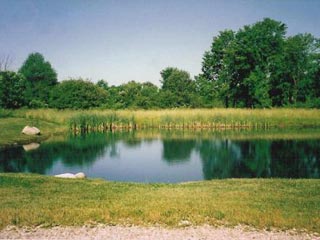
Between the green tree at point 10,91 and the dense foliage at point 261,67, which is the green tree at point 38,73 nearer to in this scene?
the green tree at point 10,91

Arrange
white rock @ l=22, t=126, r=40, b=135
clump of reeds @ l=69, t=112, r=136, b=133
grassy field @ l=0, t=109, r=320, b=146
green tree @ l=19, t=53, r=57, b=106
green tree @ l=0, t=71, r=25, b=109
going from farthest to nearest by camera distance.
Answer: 1. green tree @ l=19, t=53, r=57, b=106
2. green tree @ l=0, t=71, r=25, b=109
3. grassy field @ l=0, t=109, r=320, b=146
4. clump of reeds @ l=69, t=112, r=136, b=133
5. white rock @ l=22, t=126, r=40, b=135

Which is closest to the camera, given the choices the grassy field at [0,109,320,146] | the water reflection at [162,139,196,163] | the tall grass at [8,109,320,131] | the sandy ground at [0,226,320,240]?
the sandy ground at [0,226,320,240]

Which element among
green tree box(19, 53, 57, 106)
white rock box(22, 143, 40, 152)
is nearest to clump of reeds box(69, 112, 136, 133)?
white rock box(22, 143, 40, 152)

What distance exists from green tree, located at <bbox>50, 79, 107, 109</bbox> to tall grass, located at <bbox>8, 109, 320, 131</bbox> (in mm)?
15590

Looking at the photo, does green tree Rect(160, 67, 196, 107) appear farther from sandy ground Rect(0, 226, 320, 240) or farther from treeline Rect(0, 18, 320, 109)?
sandy ground Rect(0, 226, 320, 240)

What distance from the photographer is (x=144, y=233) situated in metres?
8.11

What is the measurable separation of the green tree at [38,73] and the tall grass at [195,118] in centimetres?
3614

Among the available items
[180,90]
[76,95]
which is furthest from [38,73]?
[180,90]

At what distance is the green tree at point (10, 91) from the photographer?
52.1m

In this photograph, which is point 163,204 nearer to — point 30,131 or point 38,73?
point 30,131

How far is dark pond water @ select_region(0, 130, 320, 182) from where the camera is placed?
62.7 feet

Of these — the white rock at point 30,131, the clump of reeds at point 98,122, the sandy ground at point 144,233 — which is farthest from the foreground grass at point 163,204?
the clump of reeds at point 98,122

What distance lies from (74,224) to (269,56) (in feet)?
180

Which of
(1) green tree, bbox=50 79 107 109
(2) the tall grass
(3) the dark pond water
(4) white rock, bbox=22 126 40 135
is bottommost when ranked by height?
(3) the dark pond water
